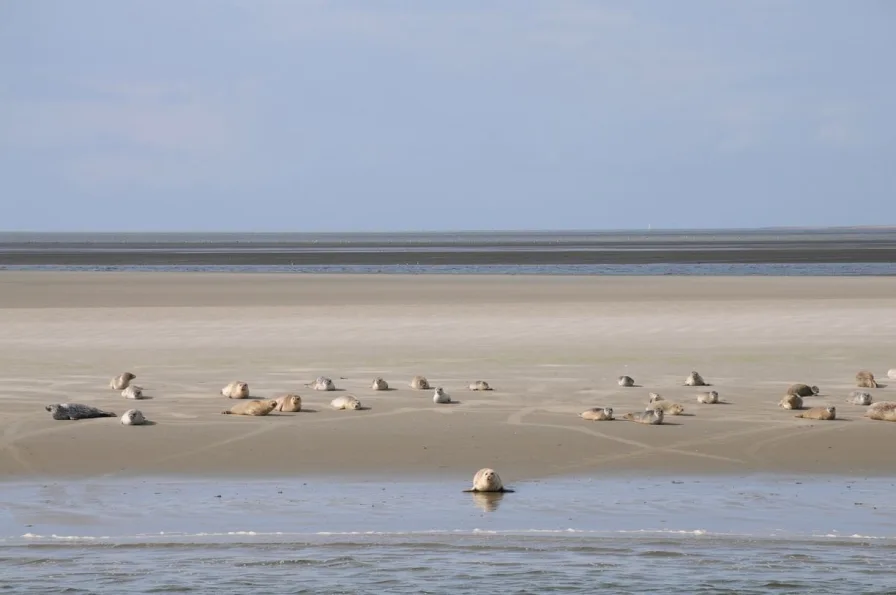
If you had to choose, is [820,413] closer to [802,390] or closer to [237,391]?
[802,390]

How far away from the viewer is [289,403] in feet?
42.5

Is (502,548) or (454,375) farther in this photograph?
(454,375)

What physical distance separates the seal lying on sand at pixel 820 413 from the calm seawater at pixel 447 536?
7.55 ft

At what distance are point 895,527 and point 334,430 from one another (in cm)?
530

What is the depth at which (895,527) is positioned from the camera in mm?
8547

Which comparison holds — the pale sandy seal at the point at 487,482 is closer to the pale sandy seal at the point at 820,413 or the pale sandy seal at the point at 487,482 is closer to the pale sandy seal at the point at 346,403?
the pale sandy seal at the point at 346,403

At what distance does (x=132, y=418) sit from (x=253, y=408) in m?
1.22

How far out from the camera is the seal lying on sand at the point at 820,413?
492 inches

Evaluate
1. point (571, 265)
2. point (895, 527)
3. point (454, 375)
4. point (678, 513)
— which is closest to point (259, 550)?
point (678, 513)

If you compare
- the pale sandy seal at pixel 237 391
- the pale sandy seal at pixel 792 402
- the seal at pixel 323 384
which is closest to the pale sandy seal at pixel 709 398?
the pale sandy seal at pixel 792 402

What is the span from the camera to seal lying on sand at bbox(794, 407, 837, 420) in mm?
12492

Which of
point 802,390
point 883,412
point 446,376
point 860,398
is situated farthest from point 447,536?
point 446,376

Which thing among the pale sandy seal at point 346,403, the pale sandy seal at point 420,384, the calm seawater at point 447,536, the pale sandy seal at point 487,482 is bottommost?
the calm seawater at point 447,536

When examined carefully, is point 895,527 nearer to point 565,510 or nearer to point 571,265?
point 565,510
